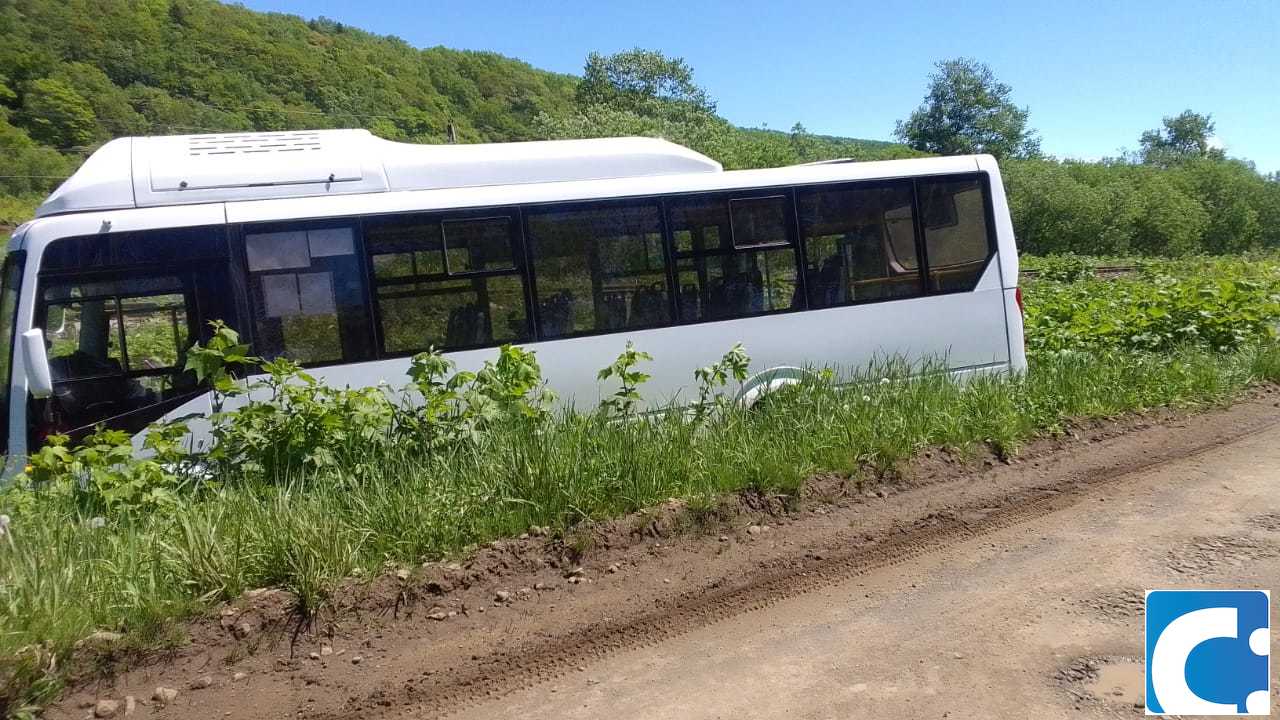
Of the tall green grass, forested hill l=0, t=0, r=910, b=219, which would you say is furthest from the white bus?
forested hill l=0, t=0, r=910, b=219

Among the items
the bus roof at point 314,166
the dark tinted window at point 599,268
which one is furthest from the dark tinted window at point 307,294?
the dark tinted window at point 599,268

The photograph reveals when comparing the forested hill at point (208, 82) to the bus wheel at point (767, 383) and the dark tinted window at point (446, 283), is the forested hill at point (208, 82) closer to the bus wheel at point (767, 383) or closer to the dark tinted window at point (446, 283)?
the dark tinted window at point (446, 283)

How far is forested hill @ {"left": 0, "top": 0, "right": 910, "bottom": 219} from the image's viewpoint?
43781 millimetres

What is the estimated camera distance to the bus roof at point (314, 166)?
6574 mm

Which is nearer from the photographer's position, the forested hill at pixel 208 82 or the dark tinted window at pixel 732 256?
the dark tinted window at pixel 732 256

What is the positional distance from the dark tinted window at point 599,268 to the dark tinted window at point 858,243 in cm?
155

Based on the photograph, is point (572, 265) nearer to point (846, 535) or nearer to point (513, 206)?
point (513, 206)

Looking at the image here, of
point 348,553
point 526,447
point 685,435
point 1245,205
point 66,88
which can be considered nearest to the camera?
Result: point 348,553

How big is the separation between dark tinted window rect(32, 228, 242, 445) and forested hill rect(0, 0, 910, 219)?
1178 inches

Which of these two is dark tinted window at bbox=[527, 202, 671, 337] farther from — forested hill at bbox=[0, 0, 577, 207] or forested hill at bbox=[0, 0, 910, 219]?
forested hill at bbox=[0, 0, 577, 207]

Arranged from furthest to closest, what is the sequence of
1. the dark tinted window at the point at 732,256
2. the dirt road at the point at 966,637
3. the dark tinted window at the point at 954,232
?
1. the dark tinted window at the point at 954,232
2. the dark tinted window at the point at 732,256
3. the dirt road at the point at 966,637

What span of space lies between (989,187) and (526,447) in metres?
6.04

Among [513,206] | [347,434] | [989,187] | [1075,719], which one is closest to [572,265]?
[513,206]

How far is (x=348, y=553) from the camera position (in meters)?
4.47
